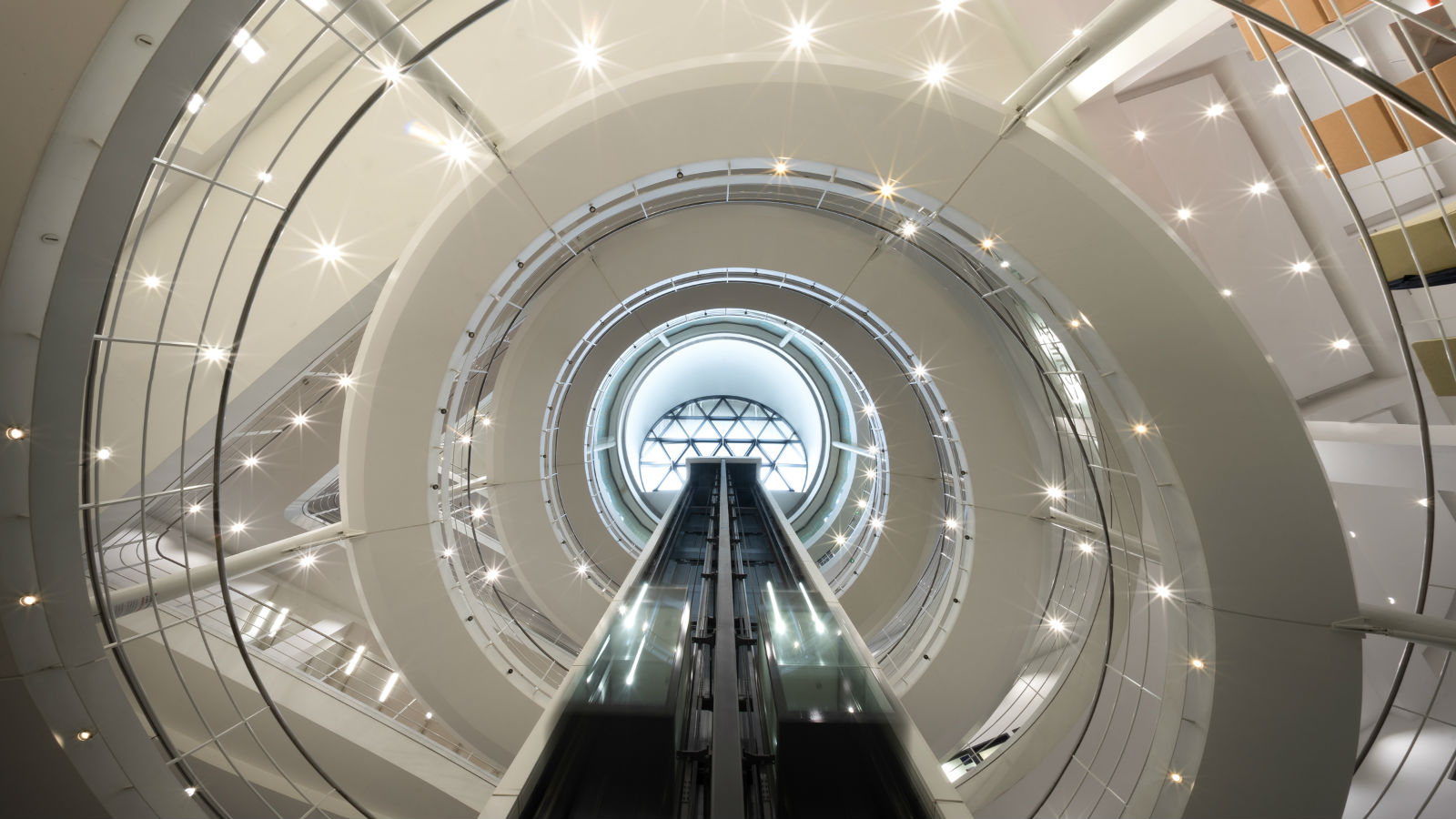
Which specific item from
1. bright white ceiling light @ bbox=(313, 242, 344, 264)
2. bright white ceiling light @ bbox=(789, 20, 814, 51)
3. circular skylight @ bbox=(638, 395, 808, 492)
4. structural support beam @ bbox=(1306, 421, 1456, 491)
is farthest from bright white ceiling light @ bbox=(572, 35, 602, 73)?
circular skylight @ bbox=(638, 395, 808, 492)

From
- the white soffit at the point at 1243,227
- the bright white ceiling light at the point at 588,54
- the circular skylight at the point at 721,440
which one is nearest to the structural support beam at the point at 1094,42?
the white soffit at the point at 1243,227

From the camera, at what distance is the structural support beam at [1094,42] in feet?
9.23

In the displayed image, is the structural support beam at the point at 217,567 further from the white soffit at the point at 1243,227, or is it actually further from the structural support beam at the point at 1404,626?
the white soffit at the point at 1243,227

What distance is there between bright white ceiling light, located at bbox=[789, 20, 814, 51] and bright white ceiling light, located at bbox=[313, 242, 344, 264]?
396cm

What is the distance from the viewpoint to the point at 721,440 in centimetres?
1762

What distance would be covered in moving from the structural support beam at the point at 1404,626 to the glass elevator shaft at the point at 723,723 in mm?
3042

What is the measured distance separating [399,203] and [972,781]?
26.3 feet

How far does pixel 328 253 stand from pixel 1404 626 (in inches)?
300

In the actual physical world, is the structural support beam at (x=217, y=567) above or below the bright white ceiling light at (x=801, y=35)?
below

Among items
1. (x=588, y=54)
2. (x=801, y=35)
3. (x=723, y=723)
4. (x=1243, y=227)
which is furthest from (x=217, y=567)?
(x=1243, y=227)

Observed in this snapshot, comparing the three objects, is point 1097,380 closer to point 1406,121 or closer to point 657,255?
point 1406,121

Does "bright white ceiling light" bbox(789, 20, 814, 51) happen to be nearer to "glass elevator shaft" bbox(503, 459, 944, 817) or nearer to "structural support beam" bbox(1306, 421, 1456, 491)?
"glass elevator shaft" bbox(503, 459, 944, 817)

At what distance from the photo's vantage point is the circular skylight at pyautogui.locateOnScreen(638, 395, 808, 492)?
16484 mm

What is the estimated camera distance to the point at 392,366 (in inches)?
171
